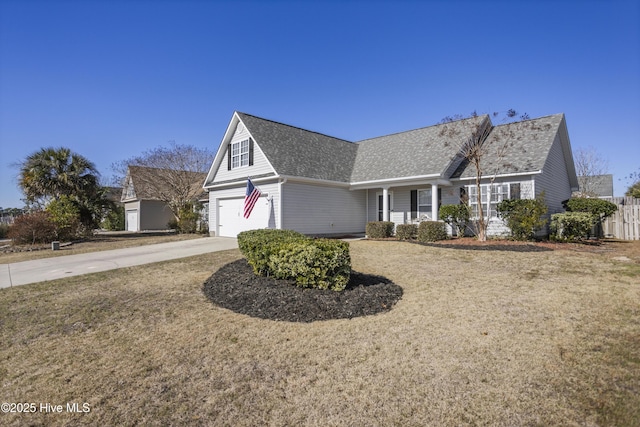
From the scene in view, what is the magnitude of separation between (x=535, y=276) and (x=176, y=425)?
7952 millimetres

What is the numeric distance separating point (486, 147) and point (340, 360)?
54.0ft

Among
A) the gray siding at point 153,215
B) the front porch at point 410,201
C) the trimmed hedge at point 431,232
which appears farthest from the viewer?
the gray siding at point 153,215

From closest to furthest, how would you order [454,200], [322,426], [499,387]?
[322,426] → [499,387] → [454,200]

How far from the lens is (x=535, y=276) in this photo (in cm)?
771

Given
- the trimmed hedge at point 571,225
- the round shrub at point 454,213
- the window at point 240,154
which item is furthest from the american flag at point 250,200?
the trimmed hedge at point 571,225

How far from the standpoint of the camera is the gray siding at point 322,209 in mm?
16172

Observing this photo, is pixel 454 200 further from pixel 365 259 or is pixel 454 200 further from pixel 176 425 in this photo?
pixel 176 425

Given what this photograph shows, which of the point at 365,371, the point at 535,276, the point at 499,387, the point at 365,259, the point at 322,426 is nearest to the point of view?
the point at 322,426

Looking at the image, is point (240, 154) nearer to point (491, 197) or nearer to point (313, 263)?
point (491, 197)

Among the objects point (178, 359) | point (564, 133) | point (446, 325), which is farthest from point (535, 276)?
point (564, 133)

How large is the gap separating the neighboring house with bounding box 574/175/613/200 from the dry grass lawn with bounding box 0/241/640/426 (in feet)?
102

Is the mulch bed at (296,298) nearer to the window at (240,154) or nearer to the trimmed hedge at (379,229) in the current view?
the trimmed hedge at (379,229)

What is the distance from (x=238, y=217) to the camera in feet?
60.5

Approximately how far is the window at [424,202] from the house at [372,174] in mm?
52
